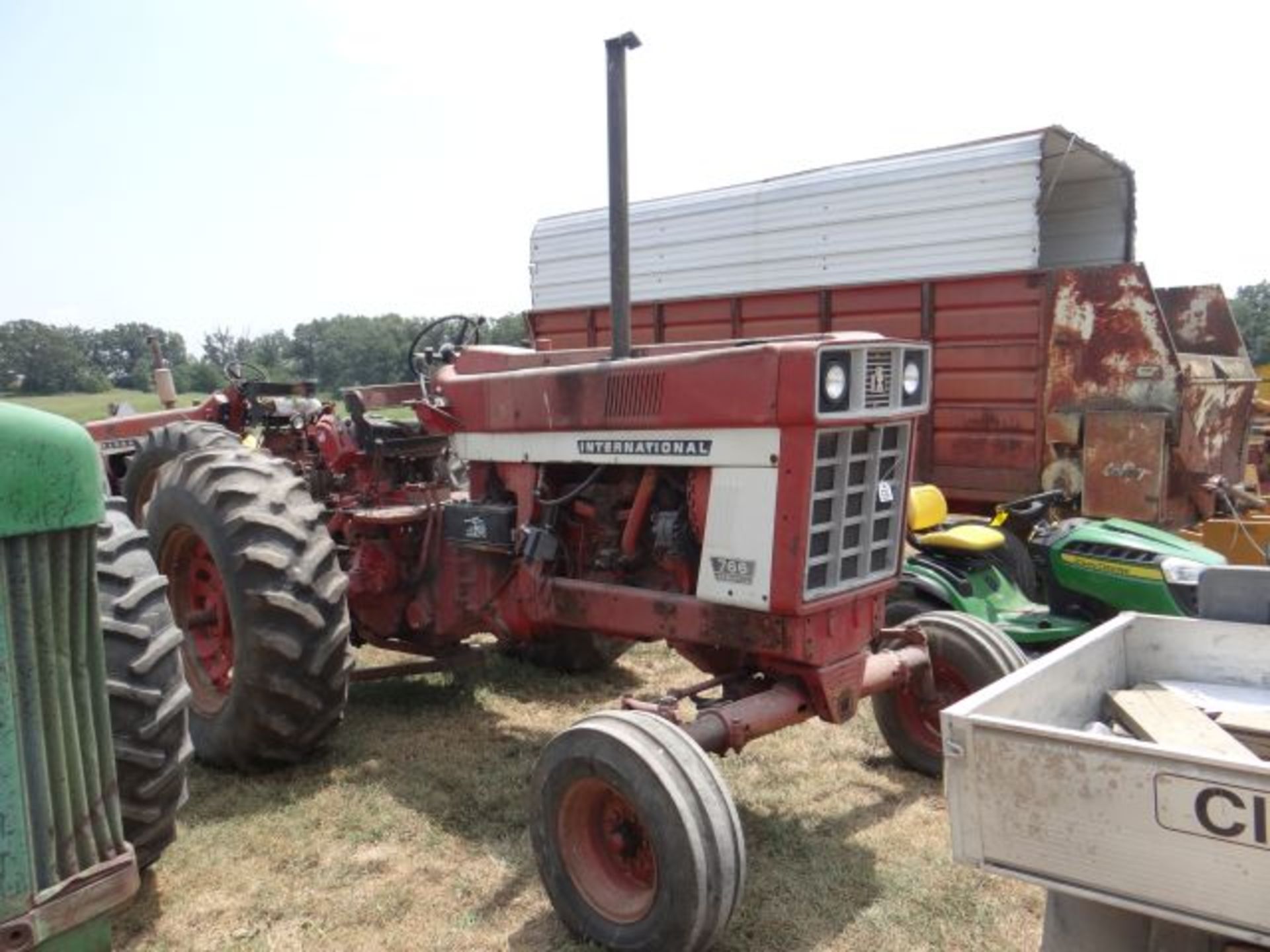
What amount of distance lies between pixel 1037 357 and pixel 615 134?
4.00 meters

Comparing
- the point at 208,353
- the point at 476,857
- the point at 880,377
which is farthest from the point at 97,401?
the point at 880,377

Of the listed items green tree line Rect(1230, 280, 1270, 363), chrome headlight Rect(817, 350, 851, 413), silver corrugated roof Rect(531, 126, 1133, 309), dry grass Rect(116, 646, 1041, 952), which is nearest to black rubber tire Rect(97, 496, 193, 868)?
dry grass Rect(116, 646, 1041, 952)

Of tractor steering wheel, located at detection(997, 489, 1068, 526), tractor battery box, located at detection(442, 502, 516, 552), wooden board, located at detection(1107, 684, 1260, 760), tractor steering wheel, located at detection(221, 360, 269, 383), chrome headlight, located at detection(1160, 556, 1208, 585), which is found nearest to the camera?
wooden board, located at detection(1107, 684, 1260, 760)

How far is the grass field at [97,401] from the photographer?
707 centimetres

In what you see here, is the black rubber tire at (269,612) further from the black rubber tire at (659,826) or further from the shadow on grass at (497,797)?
the black rubber tire at (659,826)

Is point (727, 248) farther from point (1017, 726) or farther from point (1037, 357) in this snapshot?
point (1017, 726)

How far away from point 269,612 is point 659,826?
5.98 feet

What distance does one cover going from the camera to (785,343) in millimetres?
3002

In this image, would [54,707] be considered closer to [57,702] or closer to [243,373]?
[57,702]

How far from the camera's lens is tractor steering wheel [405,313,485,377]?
182 inches

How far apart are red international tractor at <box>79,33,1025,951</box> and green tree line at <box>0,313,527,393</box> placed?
1.01m

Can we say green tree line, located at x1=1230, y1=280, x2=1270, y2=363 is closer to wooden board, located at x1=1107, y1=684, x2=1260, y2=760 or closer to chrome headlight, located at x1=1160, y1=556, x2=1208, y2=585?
chrome headlight, located at x1=1160, y1=556, x2=1208, y2=585

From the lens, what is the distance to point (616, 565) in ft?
11.8

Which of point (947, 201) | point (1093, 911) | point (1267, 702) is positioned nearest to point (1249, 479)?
point (947, 201)
